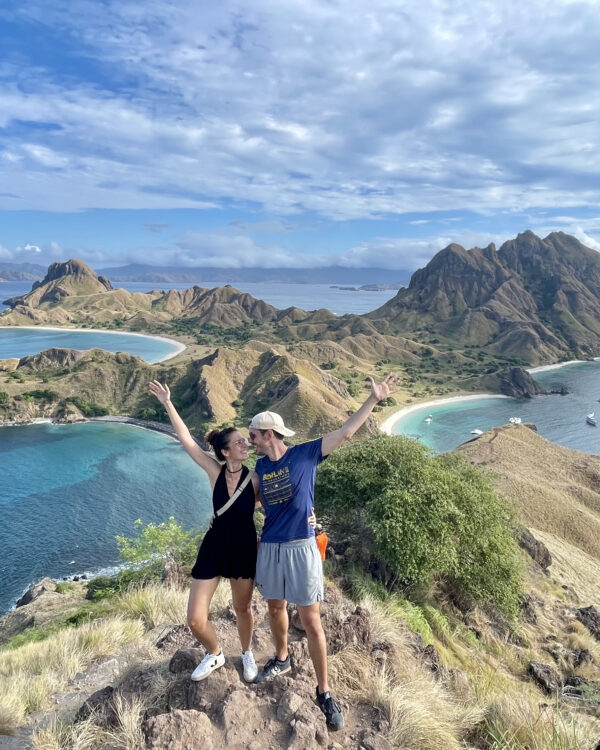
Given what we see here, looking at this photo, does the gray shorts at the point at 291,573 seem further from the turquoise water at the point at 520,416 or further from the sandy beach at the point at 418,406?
the sandy beach at the point at 418,406

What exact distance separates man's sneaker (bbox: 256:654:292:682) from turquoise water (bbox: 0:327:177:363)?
14576cm

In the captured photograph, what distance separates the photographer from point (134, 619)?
930cm

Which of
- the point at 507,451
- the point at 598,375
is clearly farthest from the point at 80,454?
the point at 598,375

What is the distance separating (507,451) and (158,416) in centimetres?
5474

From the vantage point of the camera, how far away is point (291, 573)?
5.19 metres

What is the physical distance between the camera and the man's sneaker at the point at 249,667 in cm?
559

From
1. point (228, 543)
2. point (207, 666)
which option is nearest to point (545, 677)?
point (207, 666)

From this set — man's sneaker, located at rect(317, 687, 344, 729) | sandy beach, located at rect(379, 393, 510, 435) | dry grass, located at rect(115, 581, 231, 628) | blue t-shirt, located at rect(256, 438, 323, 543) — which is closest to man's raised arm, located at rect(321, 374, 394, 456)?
blue t-shirt, located at rect(256, 438, 323, 543)

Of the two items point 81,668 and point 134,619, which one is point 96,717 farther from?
point 134,619

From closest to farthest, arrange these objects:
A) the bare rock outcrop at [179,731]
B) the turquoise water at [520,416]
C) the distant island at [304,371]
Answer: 1. the bare rock outcrop at [179,731]
2. the distant island at [304,371]
3. the turquoise water at [520,416]

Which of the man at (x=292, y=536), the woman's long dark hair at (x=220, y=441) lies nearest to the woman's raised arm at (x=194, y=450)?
the woman's long dark hair at (x=220, y=441)

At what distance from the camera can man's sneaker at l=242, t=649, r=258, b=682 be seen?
18.4 feet

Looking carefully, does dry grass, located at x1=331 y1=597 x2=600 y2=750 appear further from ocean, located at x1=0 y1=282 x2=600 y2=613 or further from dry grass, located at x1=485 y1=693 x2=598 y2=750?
ocean, located at x1=0 y1=282 x2=600 y2=613

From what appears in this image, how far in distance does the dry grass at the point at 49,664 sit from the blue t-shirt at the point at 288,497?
149 inches
